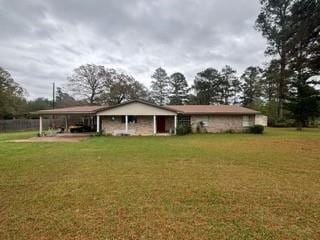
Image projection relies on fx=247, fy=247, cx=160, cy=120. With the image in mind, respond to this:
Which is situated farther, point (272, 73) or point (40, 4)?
point (272, 73)

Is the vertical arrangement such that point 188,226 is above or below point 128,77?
below

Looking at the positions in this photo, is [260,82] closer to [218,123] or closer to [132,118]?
[218,123]

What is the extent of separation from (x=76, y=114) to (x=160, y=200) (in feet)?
66.6

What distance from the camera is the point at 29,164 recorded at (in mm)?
8922

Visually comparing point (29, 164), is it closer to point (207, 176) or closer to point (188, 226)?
point (207, 176)

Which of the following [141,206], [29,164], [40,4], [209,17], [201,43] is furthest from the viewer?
[201,43]

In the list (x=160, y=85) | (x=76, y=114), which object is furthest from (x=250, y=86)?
(x=76, y=114)

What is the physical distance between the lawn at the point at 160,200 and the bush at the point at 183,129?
13631 mm

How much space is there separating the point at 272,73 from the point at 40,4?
104 feet

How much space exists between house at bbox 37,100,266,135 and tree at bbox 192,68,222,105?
29684mm

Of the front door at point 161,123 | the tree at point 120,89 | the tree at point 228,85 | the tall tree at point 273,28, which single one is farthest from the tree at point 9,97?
the tree at point 228,85

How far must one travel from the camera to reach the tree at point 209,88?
180 feet

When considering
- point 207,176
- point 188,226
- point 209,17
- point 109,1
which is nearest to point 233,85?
point 209,17

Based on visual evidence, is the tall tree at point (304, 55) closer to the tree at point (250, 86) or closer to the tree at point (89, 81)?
the tree at point (250, 86)
